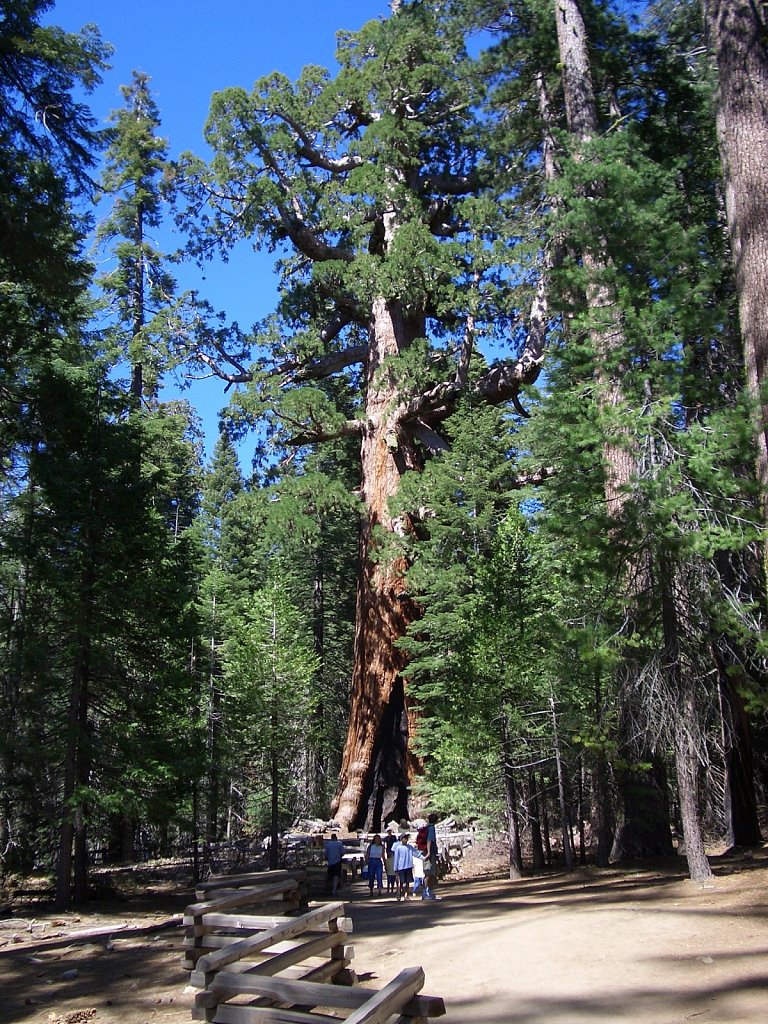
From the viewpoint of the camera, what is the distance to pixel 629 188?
35.6 feet

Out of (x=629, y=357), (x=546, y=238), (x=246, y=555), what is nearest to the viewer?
(x=629, y=357)

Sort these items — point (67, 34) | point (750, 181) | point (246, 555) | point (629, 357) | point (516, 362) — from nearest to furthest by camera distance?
1. point (750, 181)
2. point (629, 357)
3. point (67, 34)
4. point (516, 362)
5. point (246, 555)

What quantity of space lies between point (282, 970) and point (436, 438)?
16.7m

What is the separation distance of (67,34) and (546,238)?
325 inches

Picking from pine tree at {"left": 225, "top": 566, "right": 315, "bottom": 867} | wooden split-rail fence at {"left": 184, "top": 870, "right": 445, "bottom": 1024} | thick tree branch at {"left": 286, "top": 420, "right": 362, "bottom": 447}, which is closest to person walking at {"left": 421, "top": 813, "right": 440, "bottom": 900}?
wooden split-rail fence at {"left": 184, "top": 870, "right": 445, "bottom": 1024}

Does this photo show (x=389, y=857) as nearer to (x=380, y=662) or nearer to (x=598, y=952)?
(x=380, y=662)

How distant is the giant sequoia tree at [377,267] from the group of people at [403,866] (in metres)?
4.25

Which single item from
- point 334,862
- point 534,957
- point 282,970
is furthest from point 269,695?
point 282,970

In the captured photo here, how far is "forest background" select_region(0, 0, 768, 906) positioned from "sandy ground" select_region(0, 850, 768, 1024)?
1.41m

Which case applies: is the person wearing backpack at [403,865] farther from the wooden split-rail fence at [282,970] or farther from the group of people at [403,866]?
the wooden split-rail fence at [282,970]

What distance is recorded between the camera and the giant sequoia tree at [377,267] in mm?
20172

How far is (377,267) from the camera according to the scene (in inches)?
786

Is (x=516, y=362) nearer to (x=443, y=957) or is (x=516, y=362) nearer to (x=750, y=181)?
(x=750, y=181)

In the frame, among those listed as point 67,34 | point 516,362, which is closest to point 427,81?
point 516,362
